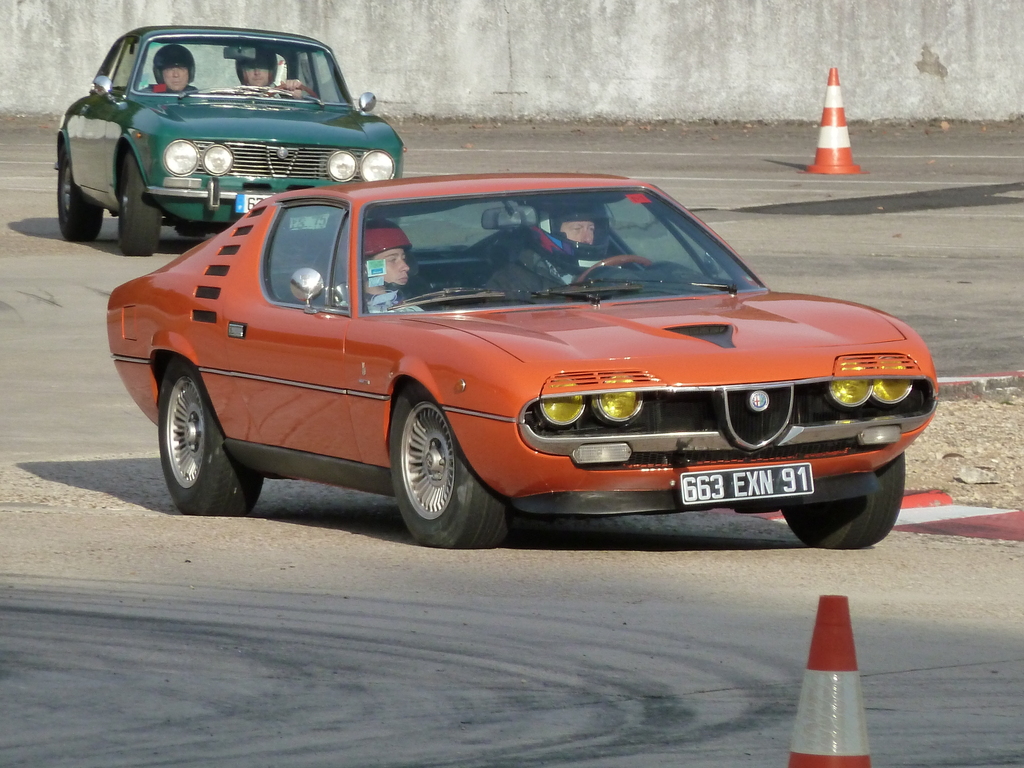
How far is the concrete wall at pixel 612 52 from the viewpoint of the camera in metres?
29.2

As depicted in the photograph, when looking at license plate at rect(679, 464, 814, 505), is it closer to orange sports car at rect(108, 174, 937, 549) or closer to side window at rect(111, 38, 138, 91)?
orange sports car at rect(108, 174, 937, 549)

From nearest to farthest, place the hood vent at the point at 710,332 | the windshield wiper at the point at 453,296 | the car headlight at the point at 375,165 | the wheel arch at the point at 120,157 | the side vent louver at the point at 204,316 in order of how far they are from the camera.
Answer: the hood vent at the point at 710,332 → the windshield wiper at the point at 453,296 → the side vent louver at the point at 204,316 → the car headlight at the point at 375,165 → the wheel arch at the point at 120,157

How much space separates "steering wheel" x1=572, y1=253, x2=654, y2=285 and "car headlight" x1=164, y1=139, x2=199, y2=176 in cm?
865

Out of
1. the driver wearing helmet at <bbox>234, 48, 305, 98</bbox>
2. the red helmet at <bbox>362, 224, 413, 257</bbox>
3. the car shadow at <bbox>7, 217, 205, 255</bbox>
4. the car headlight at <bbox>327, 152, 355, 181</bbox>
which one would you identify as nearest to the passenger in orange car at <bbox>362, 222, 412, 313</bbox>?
the red helmet at <bbox>362, 224, 413, 257</bbox>

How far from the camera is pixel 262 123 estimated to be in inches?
620

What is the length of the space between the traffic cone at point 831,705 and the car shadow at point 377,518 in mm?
3313

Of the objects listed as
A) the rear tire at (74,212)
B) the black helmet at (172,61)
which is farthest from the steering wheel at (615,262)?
the rear tire at (74,212)

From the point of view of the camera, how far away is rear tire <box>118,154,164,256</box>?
16.1m

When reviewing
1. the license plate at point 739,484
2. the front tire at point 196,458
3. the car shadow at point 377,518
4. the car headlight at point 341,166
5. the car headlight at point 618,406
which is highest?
the car headlight at point 341,166

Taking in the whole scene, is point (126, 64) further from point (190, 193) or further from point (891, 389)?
point (891, 389)

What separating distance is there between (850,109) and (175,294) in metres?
22.1

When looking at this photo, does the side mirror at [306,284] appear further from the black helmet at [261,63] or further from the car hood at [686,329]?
the black helmet at [261,63]

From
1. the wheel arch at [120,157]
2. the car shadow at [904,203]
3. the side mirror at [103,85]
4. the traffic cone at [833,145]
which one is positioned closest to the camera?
the wheel arch at [120,157]

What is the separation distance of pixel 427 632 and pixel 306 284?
223 cm
